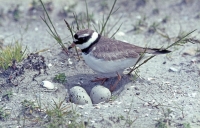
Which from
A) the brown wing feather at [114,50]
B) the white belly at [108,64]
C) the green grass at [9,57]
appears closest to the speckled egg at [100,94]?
the white belly at [108,64]

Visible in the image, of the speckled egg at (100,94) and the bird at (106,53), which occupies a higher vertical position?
the bird at (106,53)

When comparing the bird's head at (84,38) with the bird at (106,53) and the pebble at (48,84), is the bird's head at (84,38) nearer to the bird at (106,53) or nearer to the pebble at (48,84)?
the bird at (106,53)

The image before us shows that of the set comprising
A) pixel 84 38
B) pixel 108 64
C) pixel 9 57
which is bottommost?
pixel 108 64

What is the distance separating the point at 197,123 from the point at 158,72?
126 cm

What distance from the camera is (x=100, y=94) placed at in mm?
4738

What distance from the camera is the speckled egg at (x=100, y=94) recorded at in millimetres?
4738

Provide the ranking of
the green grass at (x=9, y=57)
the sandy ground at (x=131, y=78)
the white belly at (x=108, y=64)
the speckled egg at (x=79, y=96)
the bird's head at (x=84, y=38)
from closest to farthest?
the sandy ground at (x=131, y=78)
the speckled egg at (x=79, y=96)
the white belly at (x=108, y=64)
the bird's head at (x=84, y=38)
the green grass at (x=9, y=57)

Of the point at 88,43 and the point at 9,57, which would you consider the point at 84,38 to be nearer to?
the point at 88,43

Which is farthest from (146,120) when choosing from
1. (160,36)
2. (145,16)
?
(145,16)

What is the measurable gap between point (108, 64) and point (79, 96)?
1.81ft

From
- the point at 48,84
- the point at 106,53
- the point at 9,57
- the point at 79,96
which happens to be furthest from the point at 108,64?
the point at 9,57

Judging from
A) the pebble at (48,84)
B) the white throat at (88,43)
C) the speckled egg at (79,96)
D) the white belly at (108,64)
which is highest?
the white throat at (88,43)

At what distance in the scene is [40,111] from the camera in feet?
15.0

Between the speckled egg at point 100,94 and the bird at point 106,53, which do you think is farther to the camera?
the bird at point 106,53
